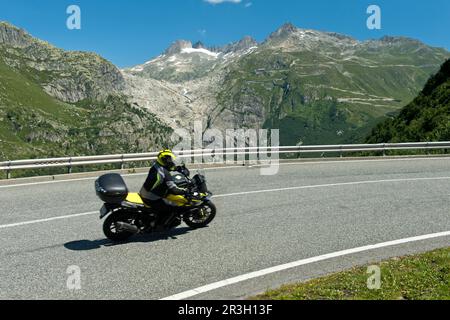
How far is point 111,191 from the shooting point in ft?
26.6

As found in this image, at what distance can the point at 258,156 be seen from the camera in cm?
2197

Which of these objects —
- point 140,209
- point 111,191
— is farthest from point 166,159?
point 111,191

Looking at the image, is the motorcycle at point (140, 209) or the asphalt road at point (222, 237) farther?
the motorcycle at point (140, 209)

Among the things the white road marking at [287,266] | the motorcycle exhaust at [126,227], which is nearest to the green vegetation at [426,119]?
the white road marking at [287,266]

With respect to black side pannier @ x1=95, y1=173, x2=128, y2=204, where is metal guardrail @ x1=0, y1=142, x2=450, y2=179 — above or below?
above

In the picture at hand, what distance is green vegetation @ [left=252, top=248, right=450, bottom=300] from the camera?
223 inches

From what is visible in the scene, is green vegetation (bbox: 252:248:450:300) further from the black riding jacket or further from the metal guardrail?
the metal guardrail

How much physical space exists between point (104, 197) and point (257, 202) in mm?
4901

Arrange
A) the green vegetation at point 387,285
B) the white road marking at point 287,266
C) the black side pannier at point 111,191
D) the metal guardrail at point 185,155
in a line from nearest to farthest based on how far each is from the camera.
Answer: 1. the green vegetation at point 387,285
2. the white road marking at point 287,266
3. the black side pannier at point 111,191
4. the metal guardrail at point 185,155

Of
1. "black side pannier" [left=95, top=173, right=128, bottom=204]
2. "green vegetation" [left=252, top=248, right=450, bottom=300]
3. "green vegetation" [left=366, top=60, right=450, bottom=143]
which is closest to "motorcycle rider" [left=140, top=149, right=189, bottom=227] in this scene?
"black side pannier" [left=95, top=173, right=128, bottom=204]

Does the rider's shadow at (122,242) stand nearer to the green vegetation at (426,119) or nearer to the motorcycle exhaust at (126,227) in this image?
the motorcycle exhaust at (126,227)

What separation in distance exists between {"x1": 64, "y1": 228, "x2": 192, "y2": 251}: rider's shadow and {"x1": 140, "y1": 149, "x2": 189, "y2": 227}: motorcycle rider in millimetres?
562

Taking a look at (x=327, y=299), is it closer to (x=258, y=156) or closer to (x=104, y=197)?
(x=104, y=197)

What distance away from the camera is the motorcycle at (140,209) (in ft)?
27.0
